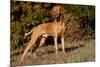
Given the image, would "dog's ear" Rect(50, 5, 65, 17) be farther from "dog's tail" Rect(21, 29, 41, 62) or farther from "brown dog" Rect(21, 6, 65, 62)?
"dog's tail" Rect(21, 29, 41, 62)

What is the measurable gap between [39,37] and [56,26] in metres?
0.22

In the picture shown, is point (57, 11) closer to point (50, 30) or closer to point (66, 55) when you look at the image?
point (50, 30)

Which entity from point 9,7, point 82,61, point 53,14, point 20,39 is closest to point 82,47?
point 82,61

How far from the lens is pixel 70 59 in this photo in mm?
2146

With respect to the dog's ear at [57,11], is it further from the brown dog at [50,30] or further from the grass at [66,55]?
the grass at [66,55]

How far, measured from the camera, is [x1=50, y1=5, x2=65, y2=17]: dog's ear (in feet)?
6.81

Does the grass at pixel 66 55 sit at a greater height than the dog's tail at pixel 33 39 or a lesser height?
lesser

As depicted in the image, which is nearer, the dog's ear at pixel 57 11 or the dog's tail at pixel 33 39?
the dog's tail at pixel 33 39

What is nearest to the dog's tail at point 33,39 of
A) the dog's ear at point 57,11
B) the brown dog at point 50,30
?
the brown dog at point 50,30

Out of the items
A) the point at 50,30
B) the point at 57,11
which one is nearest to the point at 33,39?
the point at 50,30

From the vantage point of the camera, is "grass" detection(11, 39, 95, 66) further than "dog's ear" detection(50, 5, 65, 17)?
No

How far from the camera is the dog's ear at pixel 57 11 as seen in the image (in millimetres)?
2075

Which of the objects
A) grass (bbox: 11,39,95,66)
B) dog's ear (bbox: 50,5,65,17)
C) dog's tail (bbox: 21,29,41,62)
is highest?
dog's ear (bbox: 50,5,65,17)

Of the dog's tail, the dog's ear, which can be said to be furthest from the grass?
the dog's ear
